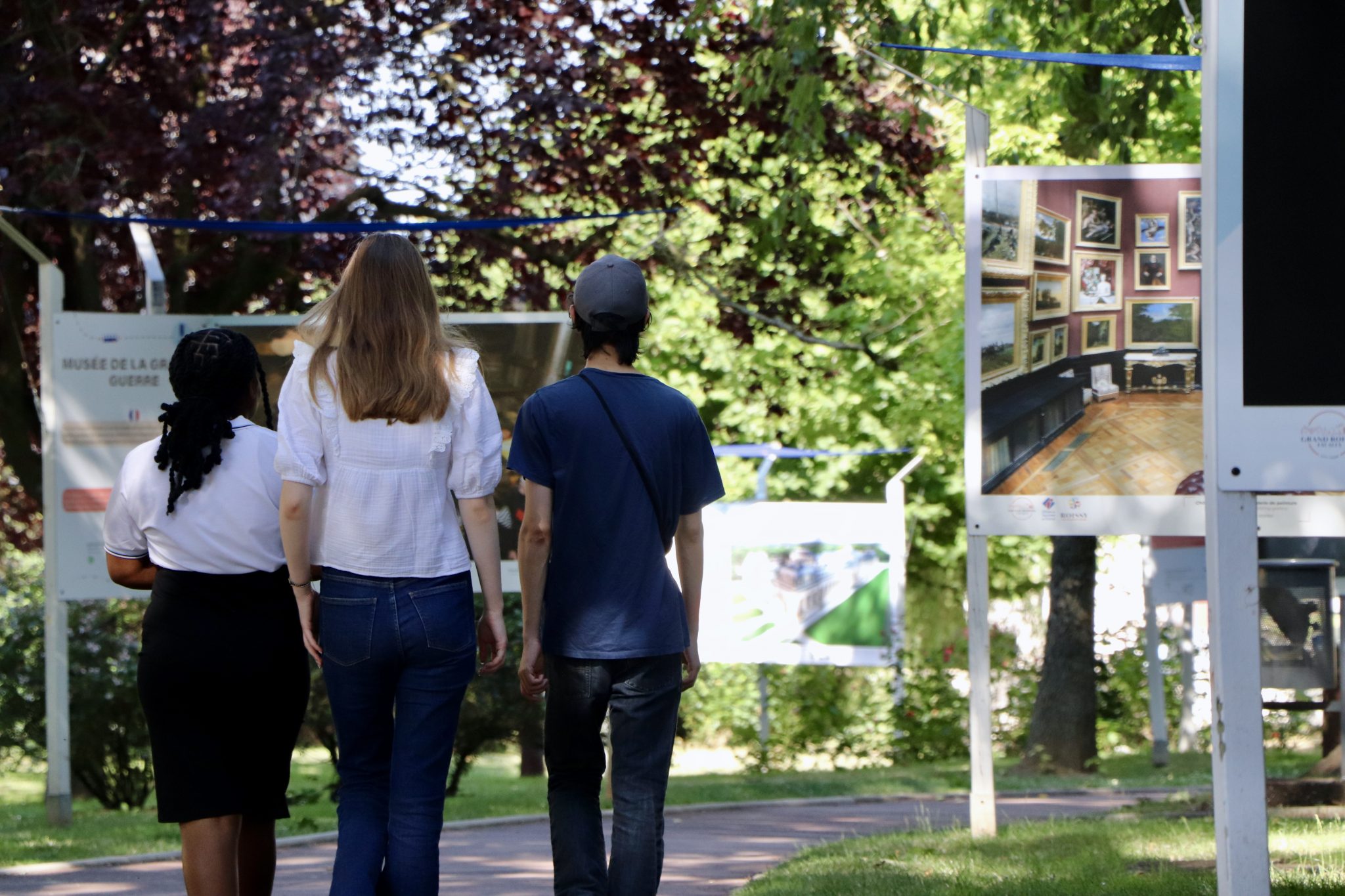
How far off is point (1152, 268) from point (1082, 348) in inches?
19.4

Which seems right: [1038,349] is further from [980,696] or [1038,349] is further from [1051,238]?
[980,696]

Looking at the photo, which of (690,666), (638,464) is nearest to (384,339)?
(638,464)

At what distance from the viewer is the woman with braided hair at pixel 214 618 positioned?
14.3ft

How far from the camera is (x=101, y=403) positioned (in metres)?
9.45

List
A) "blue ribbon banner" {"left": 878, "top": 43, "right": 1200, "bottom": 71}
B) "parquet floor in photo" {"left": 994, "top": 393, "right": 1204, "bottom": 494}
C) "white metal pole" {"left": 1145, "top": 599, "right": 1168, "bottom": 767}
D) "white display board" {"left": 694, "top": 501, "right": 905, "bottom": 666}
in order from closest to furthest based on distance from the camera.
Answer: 1. "blue ribbon banner" {"left": 878, "top": 43, "right": 1200, "bottom": 71}
2. "parquet floor in photo" {"left": 994, "top": 393, "right": 1204, "bottom": 494}
3. "white display board" {"left": 694, "top": 501, "right": 905, "bottom": 666}
4. "white metal pole" {"left": 1145, "top": 599, "right": 1168, "bottom": 767}

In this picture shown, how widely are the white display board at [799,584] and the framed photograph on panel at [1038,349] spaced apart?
6.34 metres

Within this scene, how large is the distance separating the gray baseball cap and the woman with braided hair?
0.95 metres

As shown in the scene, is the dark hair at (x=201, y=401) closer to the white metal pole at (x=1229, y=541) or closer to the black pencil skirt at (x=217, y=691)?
the black pencil skirt at (x=217, y=691)

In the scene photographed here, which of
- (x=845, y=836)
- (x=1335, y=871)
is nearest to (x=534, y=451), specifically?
(x=1335, y=871)

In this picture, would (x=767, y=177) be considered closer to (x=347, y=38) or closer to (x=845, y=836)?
(x=347, y=38)

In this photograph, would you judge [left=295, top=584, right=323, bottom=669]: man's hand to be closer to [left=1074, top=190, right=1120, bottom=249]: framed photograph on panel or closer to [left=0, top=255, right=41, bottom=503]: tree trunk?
[left=1074, top=190, right=1120, bottom=249]: framed photograph on panel

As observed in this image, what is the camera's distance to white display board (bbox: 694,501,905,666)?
Result: 1404 cm

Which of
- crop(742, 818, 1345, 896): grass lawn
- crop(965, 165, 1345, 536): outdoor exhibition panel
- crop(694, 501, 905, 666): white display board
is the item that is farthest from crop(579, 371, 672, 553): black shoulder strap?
crop(694, 501, 905, 666): white display board

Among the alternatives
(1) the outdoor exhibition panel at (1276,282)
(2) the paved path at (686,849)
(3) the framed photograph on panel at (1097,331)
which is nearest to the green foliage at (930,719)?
(2) the paved path at (686,849)
